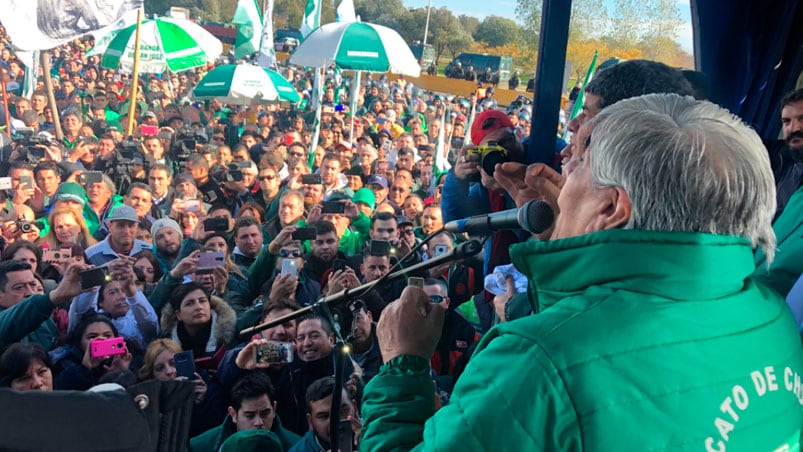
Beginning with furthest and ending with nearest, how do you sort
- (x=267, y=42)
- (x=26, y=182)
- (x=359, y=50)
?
(x=267, y=42) < (x=359, y=50) < (x=26, y=182)

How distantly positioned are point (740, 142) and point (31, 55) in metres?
10.3

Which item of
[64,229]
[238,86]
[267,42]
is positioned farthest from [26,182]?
[267,42]

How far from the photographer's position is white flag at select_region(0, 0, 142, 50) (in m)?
5.70

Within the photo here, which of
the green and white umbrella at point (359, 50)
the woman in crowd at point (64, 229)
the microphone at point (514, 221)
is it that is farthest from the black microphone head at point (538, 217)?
the green and white umbrella at point (359, 50)

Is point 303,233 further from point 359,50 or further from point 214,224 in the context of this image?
point 359,50

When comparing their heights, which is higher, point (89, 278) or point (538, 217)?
point (538, 217)

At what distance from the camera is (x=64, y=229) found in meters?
4.64

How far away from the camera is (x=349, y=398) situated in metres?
2.95

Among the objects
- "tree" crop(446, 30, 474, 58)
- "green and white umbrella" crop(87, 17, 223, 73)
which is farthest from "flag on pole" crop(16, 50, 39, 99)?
"tree" crop(446, 30, 474, 58)

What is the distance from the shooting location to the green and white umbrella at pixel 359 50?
7863 mm

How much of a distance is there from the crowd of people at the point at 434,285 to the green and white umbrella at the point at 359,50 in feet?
3.01

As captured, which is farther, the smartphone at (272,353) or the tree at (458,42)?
the tree at (458,42)

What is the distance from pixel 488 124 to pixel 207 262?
2415mm

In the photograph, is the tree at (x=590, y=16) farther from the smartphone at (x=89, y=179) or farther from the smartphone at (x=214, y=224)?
the smartphone at (x=89, y=179)
